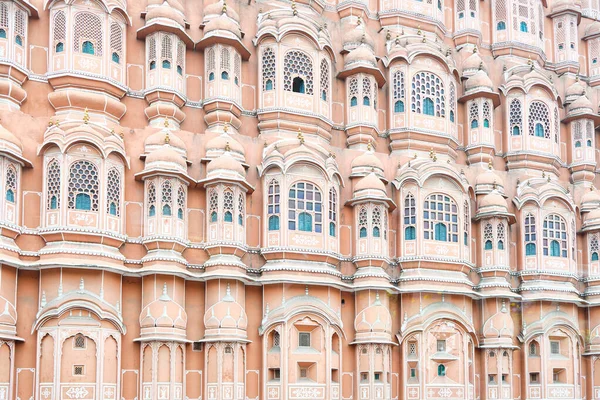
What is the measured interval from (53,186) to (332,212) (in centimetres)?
874

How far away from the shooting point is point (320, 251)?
93.0ft

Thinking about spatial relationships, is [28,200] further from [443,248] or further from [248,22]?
[443,248]

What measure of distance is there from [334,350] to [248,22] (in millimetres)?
11520

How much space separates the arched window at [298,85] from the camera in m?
30.5

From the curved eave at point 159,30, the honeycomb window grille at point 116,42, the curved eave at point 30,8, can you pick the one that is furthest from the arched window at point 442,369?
the curved eave at point 30,8

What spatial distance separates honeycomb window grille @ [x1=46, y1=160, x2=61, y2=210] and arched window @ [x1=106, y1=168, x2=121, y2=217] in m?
1.40

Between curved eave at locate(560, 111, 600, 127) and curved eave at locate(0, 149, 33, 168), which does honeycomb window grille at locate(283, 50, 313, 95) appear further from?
curved eave at locate(560, 111, 600, 127)

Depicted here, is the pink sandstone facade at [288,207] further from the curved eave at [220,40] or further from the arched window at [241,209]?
the arched window at [241,209]

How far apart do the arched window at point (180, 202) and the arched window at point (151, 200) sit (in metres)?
0.72

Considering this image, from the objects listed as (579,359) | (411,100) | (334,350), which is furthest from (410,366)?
(411,100)

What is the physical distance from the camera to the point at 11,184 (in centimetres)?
2539

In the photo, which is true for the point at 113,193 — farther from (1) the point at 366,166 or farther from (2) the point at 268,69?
(1) the point at 366,166

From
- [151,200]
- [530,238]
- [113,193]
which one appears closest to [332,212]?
[151,200]

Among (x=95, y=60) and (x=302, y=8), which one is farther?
(x=302, y=8)
